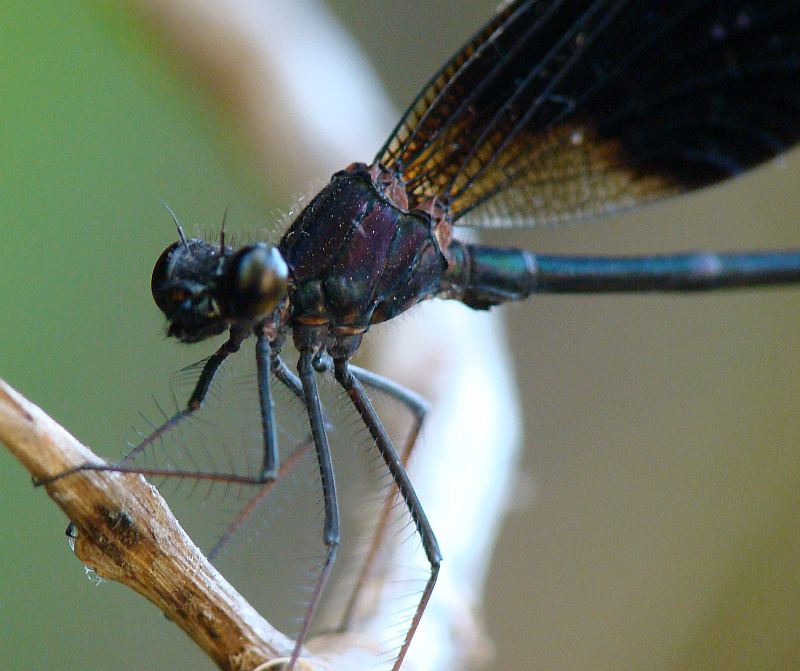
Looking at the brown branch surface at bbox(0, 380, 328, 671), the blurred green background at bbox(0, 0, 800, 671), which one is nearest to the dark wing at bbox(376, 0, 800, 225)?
the blurred green background at bbox(0, 0, 800, 671)

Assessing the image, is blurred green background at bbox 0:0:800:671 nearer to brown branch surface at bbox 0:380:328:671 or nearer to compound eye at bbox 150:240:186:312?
compound eye at bbox 150:240:186:312

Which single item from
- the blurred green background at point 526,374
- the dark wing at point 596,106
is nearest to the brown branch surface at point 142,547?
the dark wing at point 596,106

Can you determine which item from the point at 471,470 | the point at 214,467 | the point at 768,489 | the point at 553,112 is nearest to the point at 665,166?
the point at 553,112

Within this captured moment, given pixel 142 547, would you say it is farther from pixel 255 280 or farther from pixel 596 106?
pixel 596 106

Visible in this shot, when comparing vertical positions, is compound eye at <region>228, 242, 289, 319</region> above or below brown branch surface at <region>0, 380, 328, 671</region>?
above

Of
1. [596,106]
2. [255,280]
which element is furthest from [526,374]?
[255,280]

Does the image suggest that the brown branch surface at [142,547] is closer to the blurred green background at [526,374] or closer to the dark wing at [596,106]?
the dark wing at [596,106]

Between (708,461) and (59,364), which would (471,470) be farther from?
(708,461)
